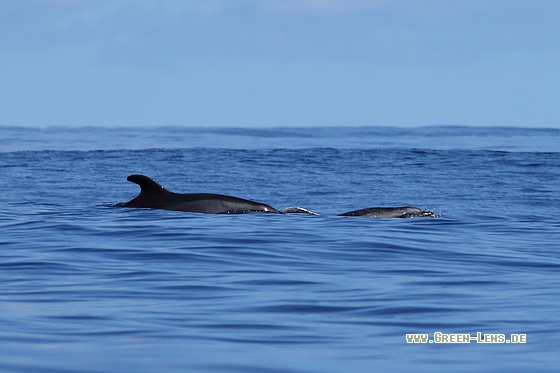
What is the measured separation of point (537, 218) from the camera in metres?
20.3

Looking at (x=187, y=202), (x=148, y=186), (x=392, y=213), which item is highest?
(x=148, y=186)

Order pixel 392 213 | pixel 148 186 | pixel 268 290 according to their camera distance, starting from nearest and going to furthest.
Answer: pixel 268 290 → pixel 148 186 → pixel 392 213

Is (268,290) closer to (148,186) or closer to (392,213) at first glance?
(148,186)

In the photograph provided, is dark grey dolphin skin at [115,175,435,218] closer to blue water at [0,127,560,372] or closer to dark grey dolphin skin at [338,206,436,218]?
dark grey dolphin skin at [338,206,436,218]

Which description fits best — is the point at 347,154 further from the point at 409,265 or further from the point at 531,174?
the point at 409,265

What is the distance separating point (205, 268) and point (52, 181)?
1790 centimetres

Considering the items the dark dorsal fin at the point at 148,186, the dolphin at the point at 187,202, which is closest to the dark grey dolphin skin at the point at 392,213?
the dolphin at the point at 187,202

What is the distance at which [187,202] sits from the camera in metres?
17.0

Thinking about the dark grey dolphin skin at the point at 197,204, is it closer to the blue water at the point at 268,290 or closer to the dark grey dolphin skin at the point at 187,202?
the dark grey dolphin skin at the point at 187,202

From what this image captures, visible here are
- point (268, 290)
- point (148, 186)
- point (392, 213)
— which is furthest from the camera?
point (392, 213)

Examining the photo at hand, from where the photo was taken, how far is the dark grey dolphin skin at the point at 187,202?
16.9m

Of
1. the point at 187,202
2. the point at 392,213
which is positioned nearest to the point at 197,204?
the point at 187,202

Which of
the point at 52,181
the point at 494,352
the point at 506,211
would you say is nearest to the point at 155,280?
the point at 494,352

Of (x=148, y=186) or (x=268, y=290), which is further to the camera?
(x=148, y=186)
